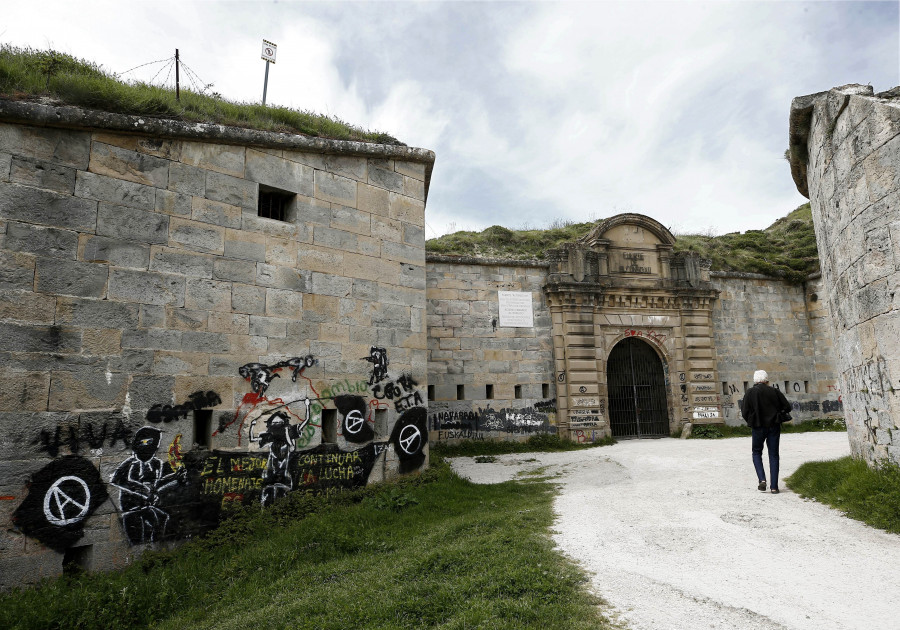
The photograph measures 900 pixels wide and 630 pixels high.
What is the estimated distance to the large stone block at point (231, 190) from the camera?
6957mm

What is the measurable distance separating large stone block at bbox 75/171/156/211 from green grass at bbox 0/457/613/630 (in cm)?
414

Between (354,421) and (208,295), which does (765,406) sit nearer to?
(354,421)

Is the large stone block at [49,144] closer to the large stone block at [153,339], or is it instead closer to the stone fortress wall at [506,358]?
the large stone block at [153,339]

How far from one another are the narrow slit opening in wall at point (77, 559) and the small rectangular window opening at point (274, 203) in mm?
4604

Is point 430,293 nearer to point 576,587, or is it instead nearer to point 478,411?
point 478,411

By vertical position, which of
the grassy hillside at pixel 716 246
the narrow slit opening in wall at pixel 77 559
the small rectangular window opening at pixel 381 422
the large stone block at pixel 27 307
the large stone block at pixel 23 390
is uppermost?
the grassy hillside at pixel 716 246

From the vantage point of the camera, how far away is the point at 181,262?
258 inches

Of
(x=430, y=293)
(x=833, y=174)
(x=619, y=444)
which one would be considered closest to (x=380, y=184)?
(x=430, y=293)

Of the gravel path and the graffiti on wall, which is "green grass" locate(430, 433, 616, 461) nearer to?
the graffiti on wall

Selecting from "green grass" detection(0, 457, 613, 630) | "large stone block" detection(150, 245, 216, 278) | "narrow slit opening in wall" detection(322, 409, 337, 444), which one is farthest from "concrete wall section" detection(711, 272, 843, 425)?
"large stone block" detection(150, 245, 216, 278)

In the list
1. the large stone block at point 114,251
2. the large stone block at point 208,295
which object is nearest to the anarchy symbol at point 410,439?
the large stone block at point 208,295

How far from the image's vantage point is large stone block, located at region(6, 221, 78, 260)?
550 centimetres

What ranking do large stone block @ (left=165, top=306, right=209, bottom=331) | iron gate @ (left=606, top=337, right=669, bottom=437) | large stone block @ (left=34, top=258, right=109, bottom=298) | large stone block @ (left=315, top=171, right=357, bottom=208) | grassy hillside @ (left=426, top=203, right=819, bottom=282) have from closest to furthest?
large stone block @ (left=34, top=258, right=109, bottom=298) → large stone block @ (left=165, top=306, right=209, bottom=331) → large stone block @ (left=315, top=171, right=357, bottom=208) → iron gate @ (left=606, top=337, right=669, bottom=437) → grassy hillside @ (left=426, top=203, right=819, bottom=282)

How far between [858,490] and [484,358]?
880 cm
